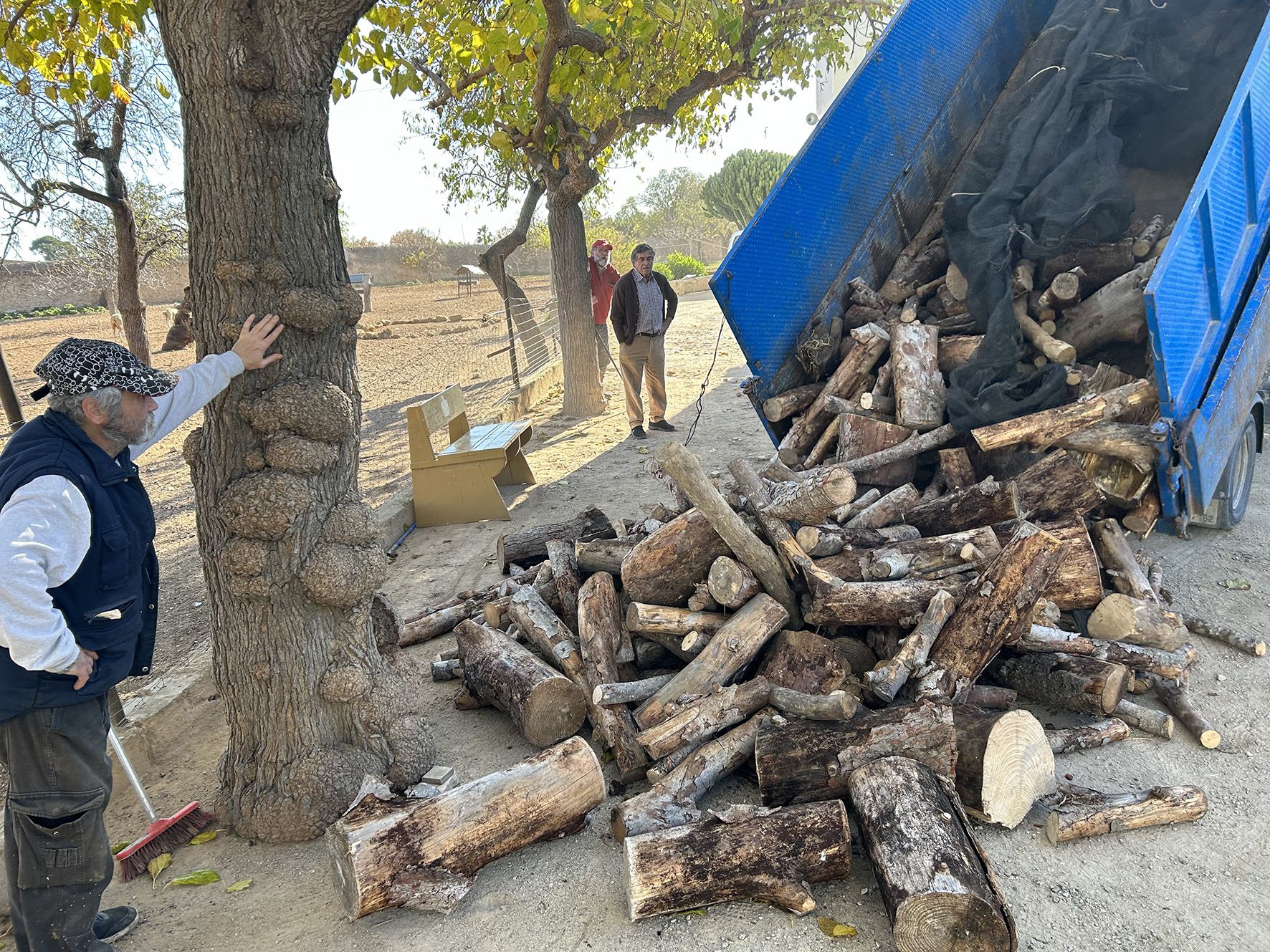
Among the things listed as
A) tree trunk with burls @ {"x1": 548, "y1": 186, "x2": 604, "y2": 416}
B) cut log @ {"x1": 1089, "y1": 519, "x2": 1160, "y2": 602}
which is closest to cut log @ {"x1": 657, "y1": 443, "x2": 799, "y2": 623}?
cut log @ {"x1": 1089, "y1": 519, "x2": 1160, "y2": 602}

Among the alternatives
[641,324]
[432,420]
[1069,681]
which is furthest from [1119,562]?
[641,324]

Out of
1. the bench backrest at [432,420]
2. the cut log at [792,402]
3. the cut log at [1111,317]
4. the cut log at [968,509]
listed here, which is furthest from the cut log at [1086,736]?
the bench backrest at [432,420]

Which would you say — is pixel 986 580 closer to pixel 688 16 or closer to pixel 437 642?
pixel 437 642

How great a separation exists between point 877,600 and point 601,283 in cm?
843

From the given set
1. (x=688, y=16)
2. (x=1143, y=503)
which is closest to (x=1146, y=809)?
(x=1143, y=503)

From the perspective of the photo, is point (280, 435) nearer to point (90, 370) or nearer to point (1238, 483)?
point (90, 370)

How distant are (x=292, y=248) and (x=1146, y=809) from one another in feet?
12.4

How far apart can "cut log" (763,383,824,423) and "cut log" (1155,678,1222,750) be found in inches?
97.8

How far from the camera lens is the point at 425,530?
6832 mm

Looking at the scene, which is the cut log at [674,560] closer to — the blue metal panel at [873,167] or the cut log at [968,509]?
the cut log at [968,509]

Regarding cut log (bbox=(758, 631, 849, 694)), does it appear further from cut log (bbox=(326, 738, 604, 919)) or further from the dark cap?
the dark cap

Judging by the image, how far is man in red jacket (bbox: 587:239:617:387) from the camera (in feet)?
35.1

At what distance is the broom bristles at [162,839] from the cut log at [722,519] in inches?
96.6

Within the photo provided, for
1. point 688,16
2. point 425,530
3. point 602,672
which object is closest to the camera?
point 602,672
